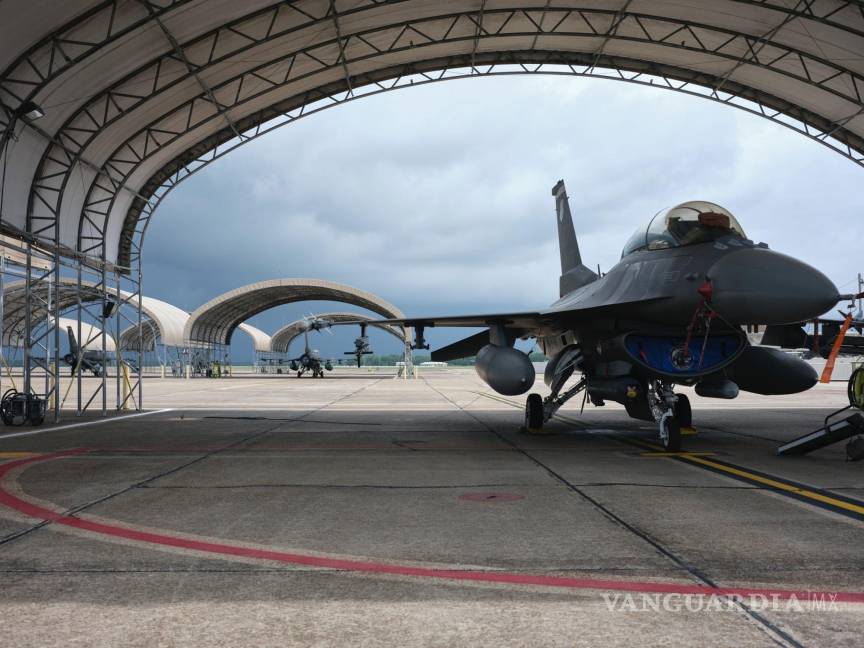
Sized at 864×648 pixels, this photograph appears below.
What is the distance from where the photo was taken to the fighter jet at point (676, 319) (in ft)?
25.8

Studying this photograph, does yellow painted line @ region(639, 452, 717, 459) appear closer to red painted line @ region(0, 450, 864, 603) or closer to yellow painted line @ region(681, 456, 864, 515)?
yellow painted line @ region(681, 456, 864, 515)

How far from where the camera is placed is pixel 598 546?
421cm

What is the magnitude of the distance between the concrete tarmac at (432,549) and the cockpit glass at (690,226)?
2.89 metres

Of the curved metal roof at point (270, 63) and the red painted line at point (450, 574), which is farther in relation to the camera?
the curved metal roof at point (270, 63)

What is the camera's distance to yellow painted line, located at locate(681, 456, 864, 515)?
17.8 ft

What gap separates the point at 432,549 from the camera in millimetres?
4188

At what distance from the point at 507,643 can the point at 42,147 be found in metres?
16.8

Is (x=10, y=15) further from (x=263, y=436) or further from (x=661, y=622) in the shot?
(x=661, y=622)

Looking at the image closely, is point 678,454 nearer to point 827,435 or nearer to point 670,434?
point 670,434

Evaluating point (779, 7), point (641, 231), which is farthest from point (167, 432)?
point (779, 7)


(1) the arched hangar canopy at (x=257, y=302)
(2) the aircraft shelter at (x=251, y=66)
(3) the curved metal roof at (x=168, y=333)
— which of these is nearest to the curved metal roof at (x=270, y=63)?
(2) the aircraft shelter at (x=251, y=66)

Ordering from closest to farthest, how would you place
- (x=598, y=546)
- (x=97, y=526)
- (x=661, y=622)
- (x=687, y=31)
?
(x=661, y=622) < (x=598, y=546) < (x=97, y=526) < (x=687, y=31)

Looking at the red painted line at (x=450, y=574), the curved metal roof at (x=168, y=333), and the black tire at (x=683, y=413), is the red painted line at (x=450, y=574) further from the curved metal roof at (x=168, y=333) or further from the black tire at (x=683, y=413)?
the curved metal roof at (x=168, y=333)

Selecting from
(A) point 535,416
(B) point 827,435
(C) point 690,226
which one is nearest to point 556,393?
(A) point 535,416
